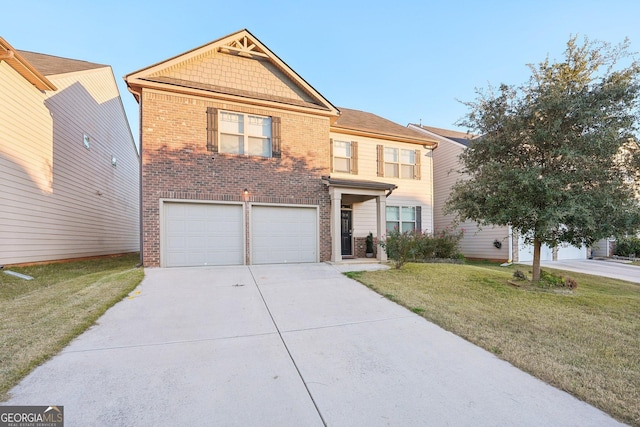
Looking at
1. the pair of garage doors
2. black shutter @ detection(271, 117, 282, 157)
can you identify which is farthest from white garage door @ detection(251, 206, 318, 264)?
black shutter @ detection(271, 117, 282, 157)

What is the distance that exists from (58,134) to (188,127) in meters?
5.21

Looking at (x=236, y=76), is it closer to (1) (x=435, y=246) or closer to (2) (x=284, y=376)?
(2) (x=284, y=376)

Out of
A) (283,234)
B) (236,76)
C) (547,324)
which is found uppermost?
(236,76)

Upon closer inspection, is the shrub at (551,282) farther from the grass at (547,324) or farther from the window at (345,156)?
the window at (345,156)

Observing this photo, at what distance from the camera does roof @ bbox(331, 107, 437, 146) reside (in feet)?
38.2

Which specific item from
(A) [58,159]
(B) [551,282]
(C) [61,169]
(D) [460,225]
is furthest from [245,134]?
(D) [460,225]

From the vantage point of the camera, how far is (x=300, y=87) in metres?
10.2

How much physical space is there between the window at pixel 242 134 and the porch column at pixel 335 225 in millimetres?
2338

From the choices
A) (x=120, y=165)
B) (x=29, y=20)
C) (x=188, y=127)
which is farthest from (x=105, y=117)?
(x=188, y=127)

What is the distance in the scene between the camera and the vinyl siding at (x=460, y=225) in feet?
41.7

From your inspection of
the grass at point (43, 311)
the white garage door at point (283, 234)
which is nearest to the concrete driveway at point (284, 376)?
the grass at point (43, 311)

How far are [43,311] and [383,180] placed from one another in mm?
10796

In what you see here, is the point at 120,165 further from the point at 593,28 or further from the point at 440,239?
the point at 593,28

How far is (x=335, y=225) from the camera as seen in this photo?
962 cm
